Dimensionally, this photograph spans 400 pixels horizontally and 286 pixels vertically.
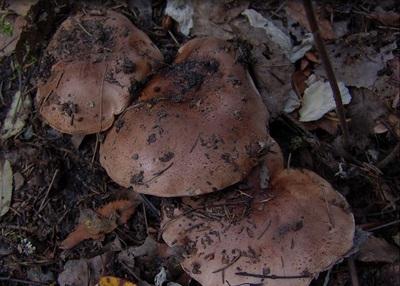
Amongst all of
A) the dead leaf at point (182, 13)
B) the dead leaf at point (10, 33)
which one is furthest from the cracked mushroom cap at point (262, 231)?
the dead leaf at point (10, 33)

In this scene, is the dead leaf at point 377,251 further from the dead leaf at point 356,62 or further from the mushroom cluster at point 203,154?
the dead leaf at point 356,62

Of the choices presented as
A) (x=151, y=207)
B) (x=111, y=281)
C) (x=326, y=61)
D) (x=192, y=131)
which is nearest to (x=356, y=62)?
(x=326, y=61)

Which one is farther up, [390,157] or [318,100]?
[318,100]

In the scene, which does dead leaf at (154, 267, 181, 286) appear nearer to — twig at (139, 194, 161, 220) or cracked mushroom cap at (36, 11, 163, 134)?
twig at (139, 194, 161, 220)

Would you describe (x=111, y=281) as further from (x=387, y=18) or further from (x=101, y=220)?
(x=387, y=18)

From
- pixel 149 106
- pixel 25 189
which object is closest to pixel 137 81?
pixel 149 106

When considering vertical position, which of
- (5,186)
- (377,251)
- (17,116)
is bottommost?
(377,251)
